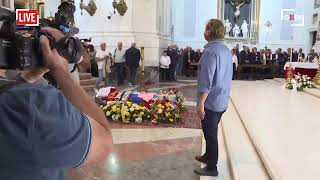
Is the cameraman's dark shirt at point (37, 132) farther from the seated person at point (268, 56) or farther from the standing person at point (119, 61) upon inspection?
the seated person at point (268, 56)

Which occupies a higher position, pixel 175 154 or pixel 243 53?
pixel 243 53

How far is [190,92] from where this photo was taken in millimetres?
12320

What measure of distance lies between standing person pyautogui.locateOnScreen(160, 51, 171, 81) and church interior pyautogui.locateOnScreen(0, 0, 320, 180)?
0.04 m

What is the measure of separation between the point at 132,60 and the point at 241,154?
931 cm

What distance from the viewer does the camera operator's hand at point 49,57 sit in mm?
1065

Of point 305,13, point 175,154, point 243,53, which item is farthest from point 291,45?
point 175,154

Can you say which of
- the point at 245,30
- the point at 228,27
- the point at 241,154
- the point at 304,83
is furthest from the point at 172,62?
the point at 241,154

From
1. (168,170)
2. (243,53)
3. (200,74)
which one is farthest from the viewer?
(243,53)

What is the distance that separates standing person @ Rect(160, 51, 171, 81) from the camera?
51.2 ft

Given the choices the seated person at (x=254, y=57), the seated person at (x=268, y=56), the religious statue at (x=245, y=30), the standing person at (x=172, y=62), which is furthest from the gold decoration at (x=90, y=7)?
the religious statue at (x=245, y=30)

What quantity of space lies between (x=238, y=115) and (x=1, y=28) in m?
7.36

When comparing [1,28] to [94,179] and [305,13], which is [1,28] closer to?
[94,179]

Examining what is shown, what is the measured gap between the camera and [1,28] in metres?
0.98

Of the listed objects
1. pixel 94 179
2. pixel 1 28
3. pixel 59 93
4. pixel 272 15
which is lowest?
pixel 94 179
